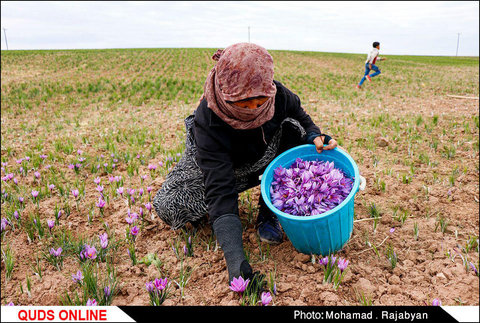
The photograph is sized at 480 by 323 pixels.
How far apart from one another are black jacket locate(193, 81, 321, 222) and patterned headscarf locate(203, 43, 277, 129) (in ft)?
0.32

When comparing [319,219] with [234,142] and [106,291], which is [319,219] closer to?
[234,142]

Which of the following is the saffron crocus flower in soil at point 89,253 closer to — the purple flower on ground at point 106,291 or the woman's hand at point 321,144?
the purple flower on ground at point 106,291

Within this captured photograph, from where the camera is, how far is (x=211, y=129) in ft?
6.30

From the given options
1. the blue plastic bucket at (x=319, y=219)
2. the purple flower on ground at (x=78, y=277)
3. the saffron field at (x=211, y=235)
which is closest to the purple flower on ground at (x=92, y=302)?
the saffron field at (x=211, y=235)

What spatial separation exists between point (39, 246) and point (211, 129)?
158cm

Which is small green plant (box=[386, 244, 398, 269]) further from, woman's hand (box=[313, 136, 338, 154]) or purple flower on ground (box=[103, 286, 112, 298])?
purple flower on ground (box=[103, 286, 112, 298])

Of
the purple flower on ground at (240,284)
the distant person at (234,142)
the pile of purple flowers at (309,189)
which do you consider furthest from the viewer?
the pile of purple flowers at (309,189)

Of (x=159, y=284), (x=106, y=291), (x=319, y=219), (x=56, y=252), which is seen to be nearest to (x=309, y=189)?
(x=319, y=219)

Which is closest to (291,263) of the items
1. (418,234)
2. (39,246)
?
(418,234)

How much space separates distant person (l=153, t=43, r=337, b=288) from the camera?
5.64 ft

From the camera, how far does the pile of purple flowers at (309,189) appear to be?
193cm

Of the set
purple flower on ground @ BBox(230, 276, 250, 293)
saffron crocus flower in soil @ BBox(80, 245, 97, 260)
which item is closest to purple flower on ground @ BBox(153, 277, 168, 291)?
purple flower on ground @ BBox(230, 276, 250, 293)

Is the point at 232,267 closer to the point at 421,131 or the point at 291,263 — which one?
the point at 291,263

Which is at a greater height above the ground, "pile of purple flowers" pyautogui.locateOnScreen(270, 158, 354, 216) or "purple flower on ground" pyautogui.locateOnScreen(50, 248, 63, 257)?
"pile of purple flowers" pyautogui.locateOnScreen(270, 158, 354, 216)
